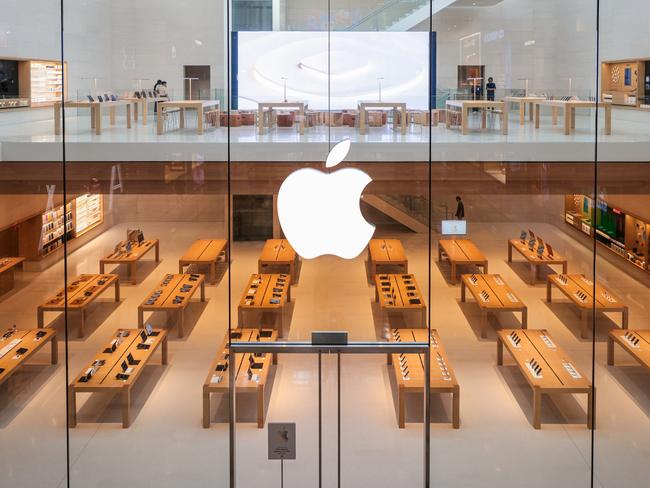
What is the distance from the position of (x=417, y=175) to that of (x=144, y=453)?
3791 mm

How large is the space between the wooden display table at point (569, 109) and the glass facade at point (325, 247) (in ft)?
0.10

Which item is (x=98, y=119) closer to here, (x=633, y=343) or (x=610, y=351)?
(x=610, y=351)

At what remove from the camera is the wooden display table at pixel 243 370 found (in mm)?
7883

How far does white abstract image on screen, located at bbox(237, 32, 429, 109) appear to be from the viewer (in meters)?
8.00

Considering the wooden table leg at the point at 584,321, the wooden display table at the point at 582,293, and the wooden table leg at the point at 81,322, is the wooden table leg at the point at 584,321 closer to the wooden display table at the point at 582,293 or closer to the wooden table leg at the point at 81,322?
the wooden display table at the point at 582,293

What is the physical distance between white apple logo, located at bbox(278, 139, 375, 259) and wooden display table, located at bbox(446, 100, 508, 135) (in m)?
1.15

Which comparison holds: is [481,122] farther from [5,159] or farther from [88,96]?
[5,159]

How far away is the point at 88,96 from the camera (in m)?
8.16

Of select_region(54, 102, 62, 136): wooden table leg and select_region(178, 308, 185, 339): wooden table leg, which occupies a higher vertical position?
select_region(54, 102, 62, 136): wooden table leg

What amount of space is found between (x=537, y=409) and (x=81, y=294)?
4.65 meters

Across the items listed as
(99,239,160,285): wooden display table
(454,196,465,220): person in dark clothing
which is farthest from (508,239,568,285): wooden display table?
(99,239,160,285): wooden display table

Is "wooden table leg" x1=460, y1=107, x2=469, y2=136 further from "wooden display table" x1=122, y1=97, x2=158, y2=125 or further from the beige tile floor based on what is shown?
"wooden display table" x1=122, y1=97, x2=158, y2=125

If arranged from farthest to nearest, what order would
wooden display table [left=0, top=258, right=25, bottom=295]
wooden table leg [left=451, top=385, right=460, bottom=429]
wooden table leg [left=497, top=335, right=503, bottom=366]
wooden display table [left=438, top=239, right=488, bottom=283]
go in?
wooden display table [left=0, top=258, right=25, bottom=295] < wooden display table [left=438, top=239, right=488, bottom=283] < wooden table leg [left=497, top=335, right=503, bottom=366] < wooden table leg [left=451, top=385, right=460, bottom=429]

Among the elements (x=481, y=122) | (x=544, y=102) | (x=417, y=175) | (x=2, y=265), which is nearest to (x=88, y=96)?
(x=2, y=265)
